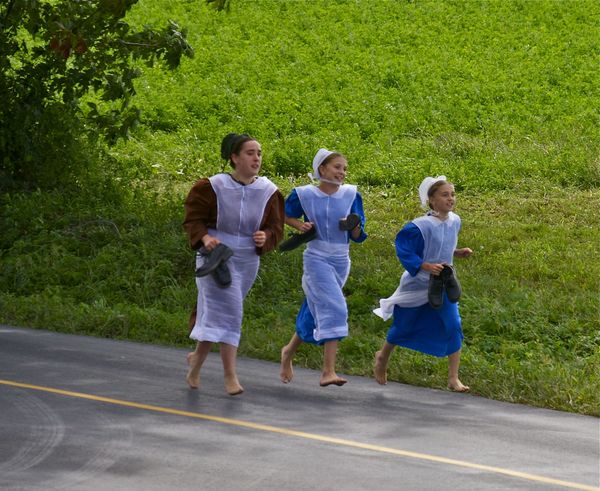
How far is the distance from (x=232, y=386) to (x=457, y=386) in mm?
1681

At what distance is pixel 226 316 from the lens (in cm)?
959

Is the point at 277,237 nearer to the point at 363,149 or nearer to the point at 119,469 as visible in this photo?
the point at 119,469

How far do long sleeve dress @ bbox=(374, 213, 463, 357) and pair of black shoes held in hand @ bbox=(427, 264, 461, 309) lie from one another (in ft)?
0.45

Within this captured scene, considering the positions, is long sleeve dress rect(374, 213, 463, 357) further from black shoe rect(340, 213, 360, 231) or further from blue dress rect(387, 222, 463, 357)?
black shoe rect(340, 213, 360, 231)

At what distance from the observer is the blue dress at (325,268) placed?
32.4 ft

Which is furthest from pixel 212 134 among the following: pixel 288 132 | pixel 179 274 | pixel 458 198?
pixel 179 274

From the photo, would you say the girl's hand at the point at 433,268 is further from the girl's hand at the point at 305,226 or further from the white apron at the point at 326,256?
the girl's hand at the point at 305,226

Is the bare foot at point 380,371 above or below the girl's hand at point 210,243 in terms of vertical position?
below

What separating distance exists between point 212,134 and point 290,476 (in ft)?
57.2

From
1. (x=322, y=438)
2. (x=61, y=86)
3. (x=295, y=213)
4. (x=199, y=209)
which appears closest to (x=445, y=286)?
(x=295, y=213)

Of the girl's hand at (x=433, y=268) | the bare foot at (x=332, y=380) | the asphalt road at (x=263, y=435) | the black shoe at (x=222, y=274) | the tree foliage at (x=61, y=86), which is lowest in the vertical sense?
the asphalt road at (x=263, y=435)

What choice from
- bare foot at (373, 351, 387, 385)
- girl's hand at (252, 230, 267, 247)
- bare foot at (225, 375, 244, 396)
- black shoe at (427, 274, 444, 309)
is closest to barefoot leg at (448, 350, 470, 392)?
black shoe at (427, 274, 444, 309)

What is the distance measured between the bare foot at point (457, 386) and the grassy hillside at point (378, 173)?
9 centimetres

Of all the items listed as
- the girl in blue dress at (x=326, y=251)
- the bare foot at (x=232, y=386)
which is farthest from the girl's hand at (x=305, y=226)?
the bare foot at (x=232, y=386)
